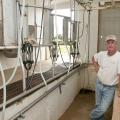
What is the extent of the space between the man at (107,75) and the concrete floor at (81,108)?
500 millimetres

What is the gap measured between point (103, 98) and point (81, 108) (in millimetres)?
1016

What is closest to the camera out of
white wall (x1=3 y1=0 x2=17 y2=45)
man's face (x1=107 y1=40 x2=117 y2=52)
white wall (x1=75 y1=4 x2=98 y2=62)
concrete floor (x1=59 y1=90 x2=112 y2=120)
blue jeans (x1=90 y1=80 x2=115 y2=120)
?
white wall (x1=3 y1=0 x2=17 y2=45)

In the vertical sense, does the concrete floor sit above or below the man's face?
below

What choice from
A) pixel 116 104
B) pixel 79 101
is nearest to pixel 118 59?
pixel 116 104

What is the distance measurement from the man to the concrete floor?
500mm

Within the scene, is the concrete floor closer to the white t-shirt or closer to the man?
the man

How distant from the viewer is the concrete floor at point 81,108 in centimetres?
356

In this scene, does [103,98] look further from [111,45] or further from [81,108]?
[81,108]

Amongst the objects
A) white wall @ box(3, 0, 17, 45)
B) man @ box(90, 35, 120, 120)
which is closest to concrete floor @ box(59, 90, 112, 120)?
man @ box(90, 35, 120, 120)

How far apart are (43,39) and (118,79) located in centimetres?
120

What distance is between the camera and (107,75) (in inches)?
117

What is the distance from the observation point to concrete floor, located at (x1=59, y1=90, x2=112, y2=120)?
3.56 meters

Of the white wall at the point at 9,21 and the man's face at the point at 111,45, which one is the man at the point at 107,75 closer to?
the man's face at the point at 111,45

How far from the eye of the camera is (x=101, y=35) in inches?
190
